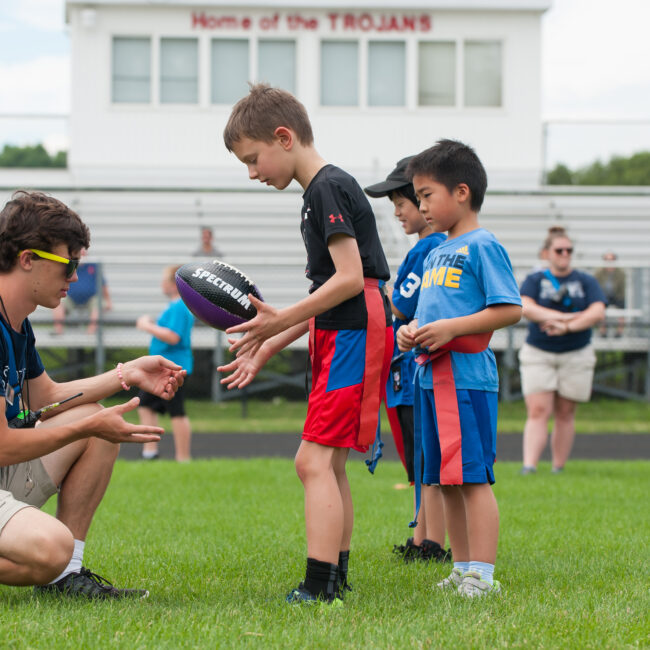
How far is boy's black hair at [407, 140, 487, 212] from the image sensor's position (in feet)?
14.4

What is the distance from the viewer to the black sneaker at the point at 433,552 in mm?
5258

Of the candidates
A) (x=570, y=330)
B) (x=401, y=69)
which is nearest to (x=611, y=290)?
(x=570, y=330)

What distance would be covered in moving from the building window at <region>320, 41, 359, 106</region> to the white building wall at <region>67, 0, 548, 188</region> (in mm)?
218

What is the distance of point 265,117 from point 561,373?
19.6ft

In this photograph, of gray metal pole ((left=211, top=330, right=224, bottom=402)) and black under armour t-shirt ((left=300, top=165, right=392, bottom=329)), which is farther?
gray metal pole ((left=211, top=330, right=224, bottom=402))

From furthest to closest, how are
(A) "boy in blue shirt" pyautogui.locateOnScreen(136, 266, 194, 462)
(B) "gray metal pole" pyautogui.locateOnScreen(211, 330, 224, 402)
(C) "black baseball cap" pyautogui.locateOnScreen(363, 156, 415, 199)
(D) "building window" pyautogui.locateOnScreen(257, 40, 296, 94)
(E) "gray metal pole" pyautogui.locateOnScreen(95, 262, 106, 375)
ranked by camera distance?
1. (D) "building window" pyautogui.locateOnScreen(257, 40, 296, 94)
2. (E) "gray metal pole" pyautogui.locateOnScreen(95, 262, 106, 375)
3. (B) "gray metal pole" pyautogui.locateOnScreen(211, 330, 224, 402)
4. (A) "boy in blue shirt" pyautogui.locateOnScreen(136, 266, 194, 462)
5. (C) "black baseball cap" pyautogui.locateOnScreen(363, 156, 415, 199)

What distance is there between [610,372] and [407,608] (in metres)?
12.8

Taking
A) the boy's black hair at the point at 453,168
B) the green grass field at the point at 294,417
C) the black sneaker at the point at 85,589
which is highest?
the boy's black hair at the point at 453,168

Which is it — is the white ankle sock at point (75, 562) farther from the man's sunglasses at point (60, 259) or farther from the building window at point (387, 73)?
the building window at point (387, 73)

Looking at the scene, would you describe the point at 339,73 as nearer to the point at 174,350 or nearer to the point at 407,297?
the point at 174,350

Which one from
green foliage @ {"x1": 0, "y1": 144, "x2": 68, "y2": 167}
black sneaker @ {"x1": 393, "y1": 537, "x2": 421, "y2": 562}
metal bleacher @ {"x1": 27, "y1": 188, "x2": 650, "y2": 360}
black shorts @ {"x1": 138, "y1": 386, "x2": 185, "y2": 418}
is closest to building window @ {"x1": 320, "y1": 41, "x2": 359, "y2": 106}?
metal bleacher @ {"x1": 27, "y1": 188, "x2": 650, "y2": 360}

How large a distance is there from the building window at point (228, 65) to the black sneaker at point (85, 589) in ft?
62.0

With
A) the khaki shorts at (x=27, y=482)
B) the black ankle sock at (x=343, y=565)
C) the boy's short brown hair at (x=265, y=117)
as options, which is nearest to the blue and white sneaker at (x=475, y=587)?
the black ankle sock at (x=343, y=565)

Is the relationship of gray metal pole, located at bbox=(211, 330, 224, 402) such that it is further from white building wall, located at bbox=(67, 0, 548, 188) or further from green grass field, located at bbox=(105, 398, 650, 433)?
white building wall, located at bbox=(67, 0, 548, 188)
